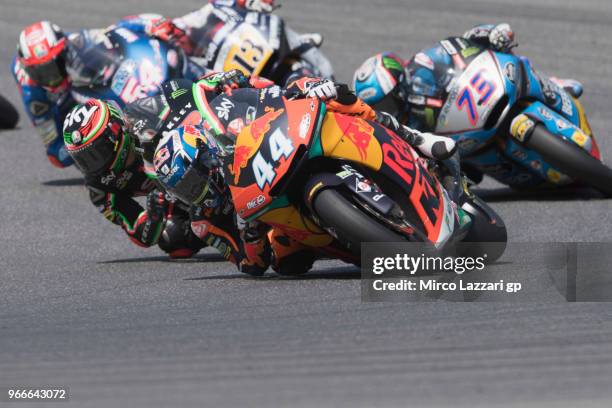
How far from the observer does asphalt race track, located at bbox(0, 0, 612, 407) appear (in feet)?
16.8

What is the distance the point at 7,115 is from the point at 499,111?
6.72 metres

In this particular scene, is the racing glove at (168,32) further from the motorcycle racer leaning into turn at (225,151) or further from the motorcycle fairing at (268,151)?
the motorcycle fairing at (268,151)

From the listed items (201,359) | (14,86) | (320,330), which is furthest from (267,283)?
(14,86)

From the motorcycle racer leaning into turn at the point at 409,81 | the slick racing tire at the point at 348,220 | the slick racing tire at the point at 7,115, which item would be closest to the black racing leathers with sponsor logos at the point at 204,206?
the slick racing tire at the point at 348,220

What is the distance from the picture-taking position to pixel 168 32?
39.2 feet

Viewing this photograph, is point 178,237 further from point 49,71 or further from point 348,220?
point 49,71

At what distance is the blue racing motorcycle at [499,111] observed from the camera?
10305mm

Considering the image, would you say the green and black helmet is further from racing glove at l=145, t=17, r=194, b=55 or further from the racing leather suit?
the racing leather suit

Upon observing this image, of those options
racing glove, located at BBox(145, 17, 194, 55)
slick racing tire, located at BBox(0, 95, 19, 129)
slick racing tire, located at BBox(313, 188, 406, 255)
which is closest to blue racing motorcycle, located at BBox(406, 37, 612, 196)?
racing glove, located at BBox(145, 17, 194, 55)

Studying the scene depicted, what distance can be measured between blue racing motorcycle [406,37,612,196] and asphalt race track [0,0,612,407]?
403 mm

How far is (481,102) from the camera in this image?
33.8ft

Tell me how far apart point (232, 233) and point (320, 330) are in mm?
2079

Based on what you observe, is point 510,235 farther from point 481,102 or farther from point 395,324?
point 395,324

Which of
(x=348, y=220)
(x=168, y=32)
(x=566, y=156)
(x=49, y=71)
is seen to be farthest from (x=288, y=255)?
(x=49, y=71)
